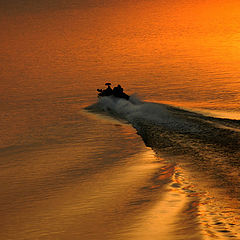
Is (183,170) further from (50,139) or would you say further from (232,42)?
(232,42)

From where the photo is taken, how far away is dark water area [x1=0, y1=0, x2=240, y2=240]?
10062 millimetres

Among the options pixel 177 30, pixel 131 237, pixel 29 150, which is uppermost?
pixel 177 30

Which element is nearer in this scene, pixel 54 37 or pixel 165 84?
pixel 165 84

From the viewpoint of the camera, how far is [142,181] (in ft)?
39.8

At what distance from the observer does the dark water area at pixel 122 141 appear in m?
10.1

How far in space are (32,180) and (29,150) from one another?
2.99m

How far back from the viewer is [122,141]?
16.5 m

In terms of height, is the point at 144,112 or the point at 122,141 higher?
the point at 144,112

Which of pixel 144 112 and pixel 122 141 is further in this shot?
pixel 144 112

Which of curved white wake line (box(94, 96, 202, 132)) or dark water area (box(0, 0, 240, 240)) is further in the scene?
curved white wake line (box(94, 96, 202, 132))

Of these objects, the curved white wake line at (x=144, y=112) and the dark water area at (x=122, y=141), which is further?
the curved white wake line at (x=144, y=112)

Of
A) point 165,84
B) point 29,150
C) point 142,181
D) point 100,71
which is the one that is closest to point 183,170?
point 142,181

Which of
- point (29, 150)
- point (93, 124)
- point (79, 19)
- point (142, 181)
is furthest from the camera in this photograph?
point (79, 19)

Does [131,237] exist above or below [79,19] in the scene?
below
